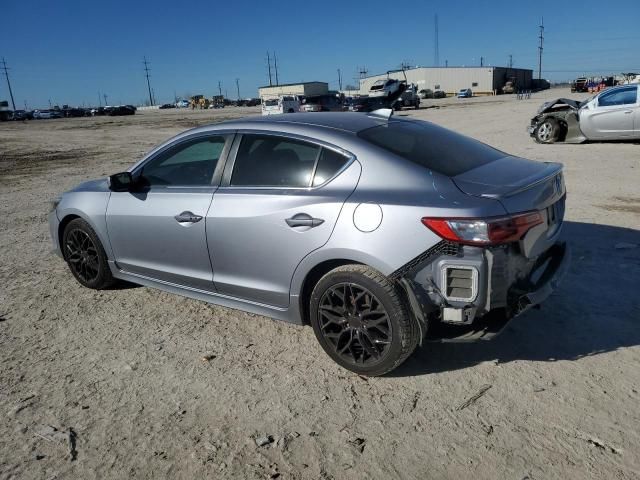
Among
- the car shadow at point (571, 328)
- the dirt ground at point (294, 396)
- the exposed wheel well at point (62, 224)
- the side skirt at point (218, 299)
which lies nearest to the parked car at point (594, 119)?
the car shadow at point (571, 328)

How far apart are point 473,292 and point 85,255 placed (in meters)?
3.60

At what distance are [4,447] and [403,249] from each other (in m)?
2.36

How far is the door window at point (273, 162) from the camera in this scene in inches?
130

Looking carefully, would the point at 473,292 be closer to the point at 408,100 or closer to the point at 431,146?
the point at 431,146

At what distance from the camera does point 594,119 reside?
12.4m

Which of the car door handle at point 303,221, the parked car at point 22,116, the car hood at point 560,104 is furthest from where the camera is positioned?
the parked car at point 22,116

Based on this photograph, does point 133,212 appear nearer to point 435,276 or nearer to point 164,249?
point 164,249

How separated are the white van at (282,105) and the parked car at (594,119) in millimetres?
22555

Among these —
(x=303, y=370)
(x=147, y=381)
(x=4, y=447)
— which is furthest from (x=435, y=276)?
(x=4, y=447)

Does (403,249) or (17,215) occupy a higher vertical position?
(403,249)

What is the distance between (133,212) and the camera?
409 cm

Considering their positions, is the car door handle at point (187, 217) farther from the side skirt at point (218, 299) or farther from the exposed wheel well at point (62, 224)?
the exposed wheel well at point (62, 224)

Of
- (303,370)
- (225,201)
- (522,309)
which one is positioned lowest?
(303,370)

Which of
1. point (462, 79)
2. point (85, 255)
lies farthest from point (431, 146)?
point (462, 79)
